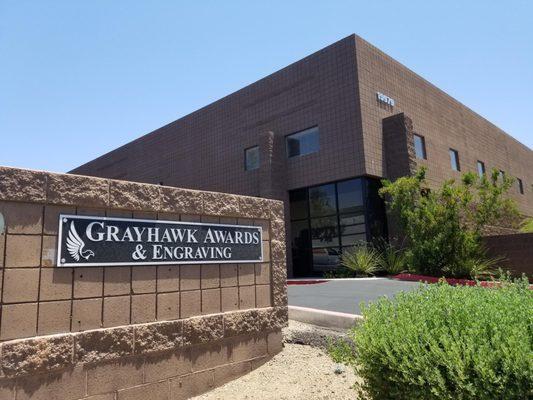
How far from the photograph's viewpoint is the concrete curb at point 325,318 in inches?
272

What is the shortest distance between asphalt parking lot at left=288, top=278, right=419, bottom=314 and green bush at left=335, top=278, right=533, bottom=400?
4.16m

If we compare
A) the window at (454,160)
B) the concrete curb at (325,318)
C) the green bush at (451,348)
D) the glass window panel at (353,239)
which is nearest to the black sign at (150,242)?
the concrete curb at (325,318)

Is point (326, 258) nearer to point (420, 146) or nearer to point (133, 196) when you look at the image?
point (420, 146)

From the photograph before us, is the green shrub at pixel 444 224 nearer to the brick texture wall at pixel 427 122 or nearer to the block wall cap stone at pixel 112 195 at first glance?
the brick texture wall at pixel 427 122

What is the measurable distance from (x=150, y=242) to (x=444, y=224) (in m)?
11.8

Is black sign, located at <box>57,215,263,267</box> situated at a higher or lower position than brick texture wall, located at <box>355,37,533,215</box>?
lower

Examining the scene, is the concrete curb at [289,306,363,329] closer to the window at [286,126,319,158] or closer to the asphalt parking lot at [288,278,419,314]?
the asphalt parking lot at [288,278,419,314]

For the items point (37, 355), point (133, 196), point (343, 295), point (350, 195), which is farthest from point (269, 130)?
point (37, 355)

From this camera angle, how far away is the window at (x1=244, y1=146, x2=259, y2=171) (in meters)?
21.8

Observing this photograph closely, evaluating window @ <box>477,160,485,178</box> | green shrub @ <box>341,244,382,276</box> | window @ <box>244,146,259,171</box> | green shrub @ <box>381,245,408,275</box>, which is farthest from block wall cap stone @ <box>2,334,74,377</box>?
window @ <box>477,160,485,178</box>

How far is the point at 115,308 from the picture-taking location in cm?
467

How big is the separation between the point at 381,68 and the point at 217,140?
9.10m

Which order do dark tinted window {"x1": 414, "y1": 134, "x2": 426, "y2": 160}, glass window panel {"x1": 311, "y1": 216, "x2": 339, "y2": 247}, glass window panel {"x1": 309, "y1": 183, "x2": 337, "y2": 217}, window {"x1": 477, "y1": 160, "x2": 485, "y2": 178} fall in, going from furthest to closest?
window {"x1": 477, "y1": 160, "x2": 485, "y2": 178}, dark tinted window {"x1": 414, "y1": 134, "x2": 426, "y2": 160}, glass window panel {"x1": 309, "y1": 183, "x2": 337, "y2": 217}, glass window panel {"x1": 311, "y1": 216, "x2": 339, "y2": 247}

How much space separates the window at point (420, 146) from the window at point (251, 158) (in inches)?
294
